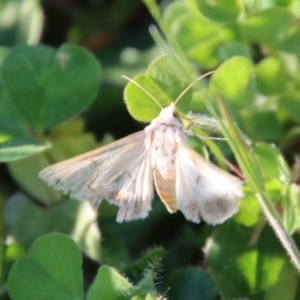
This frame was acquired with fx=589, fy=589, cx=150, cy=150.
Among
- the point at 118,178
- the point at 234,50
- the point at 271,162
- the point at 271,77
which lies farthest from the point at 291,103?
the point at 118,178

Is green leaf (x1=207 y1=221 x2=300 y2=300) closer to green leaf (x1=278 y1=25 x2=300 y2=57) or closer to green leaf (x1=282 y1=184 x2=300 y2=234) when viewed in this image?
green leaf (x1=282 y1=184 x2=300 y2=234)

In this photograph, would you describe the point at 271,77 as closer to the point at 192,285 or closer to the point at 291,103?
the point at 291,103

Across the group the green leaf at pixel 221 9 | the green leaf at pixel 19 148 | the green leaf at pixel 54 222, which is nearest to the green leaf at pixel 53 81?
the green leaf at pixel 19 148

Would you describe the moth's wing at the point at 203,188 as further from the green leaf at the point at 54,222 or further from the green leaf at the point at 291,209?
the green leaf at the point at 54,222

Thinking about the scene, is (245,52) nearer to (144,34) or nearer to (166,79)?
(166,79)

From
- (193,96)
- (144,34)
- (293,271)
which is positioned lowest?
(293,271)

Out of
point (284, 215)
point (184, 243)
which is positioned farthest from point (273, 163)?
point (184, 243)
